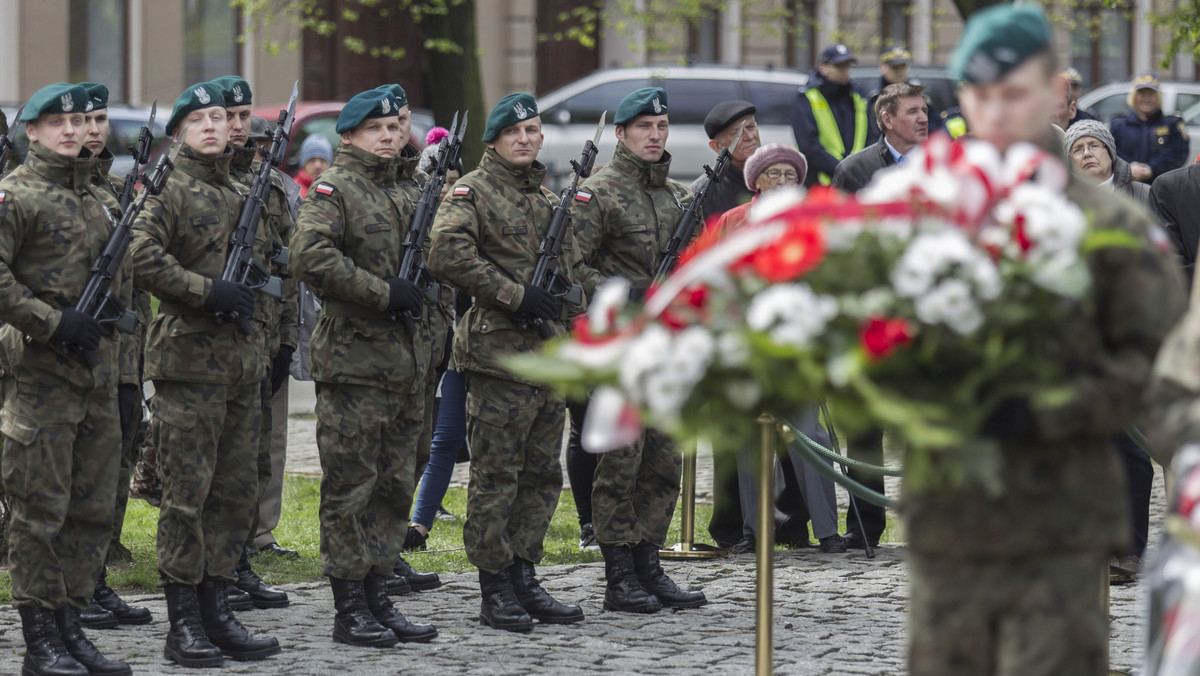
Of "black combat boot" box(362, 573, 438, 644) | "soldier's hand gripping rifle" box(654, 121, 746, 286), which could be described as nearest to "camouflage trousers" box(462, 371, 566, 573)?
"black combat boot" box(362, 573, 438, 644)

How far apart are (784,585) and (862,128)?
4674 mm

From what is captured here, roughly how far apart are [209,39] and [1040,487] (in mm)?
23154

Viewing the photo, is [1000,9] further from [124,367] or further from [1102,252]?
[124,367]

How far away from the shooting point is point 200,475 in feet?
20.5

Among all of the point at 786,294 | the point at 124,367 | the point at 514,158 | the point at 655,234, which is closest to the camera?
the point at 786,294

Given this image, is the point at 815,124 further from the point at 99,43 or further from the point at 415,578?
the point at 99,43

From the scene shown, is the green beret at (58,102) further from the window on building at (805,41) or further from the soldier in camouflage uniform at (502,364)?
the window on building at (805,41)

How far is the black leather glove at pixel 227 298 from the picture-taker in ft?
20.3

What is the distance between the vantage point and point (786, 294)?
3111 mm

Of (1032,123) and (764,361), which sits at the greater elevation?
(1032,123)

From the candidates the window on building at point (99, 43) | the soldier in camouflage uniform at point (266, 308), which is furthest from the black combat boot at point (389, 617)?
the window on building at point (99, 43)

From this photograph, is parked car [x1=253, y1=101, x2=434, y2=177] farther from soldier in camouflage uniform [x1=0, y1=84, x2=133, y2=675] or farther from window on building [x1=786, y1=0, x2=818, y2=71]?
window on building [x1=786, y1=0, x2=818, y2=71]

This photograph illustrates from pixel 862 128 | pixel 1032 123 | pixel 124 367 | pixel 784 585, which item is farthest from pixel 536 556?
pixel 862 128

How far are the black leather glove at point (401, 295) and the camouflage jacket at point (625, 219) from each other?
39.8 inches
